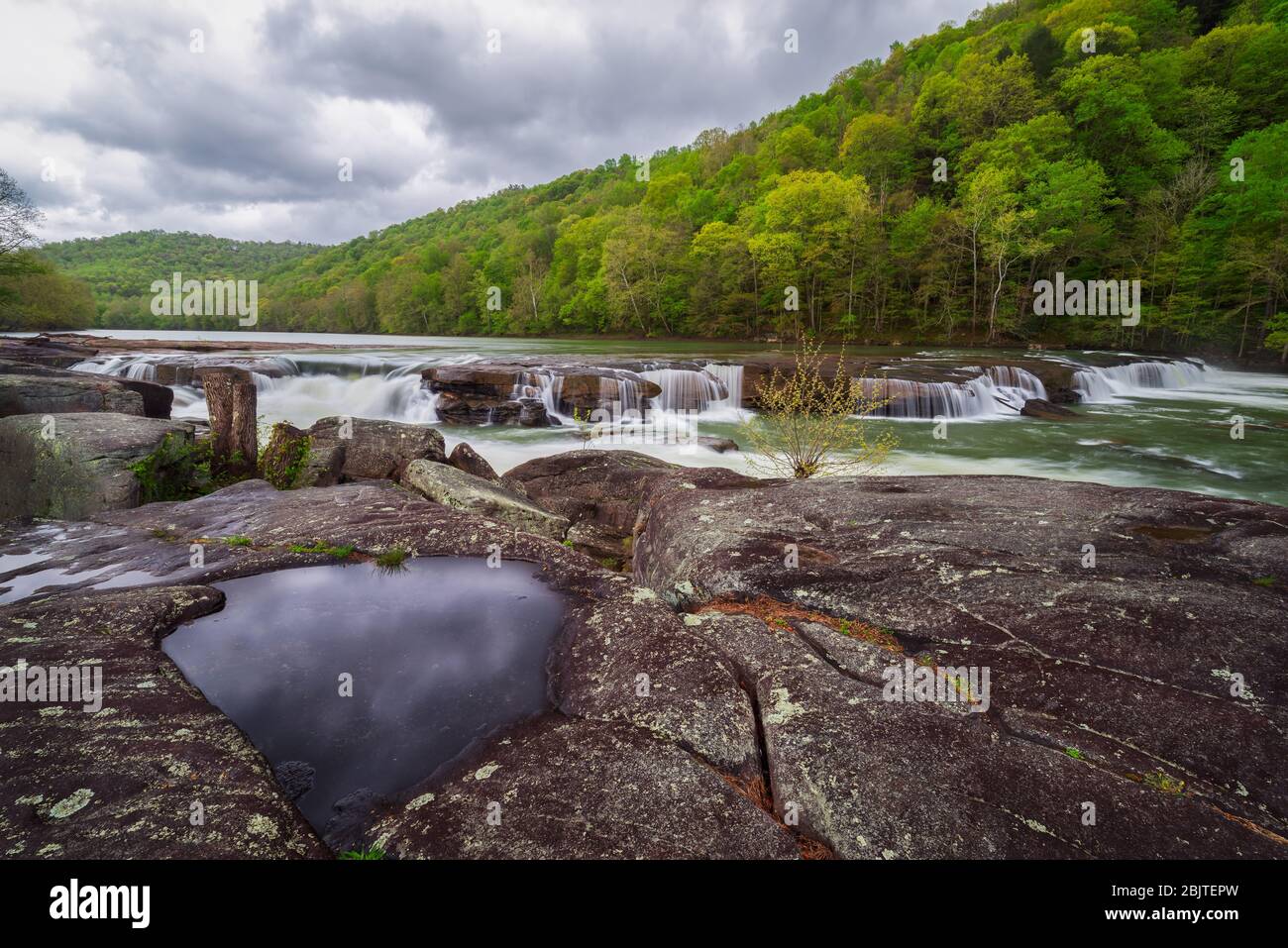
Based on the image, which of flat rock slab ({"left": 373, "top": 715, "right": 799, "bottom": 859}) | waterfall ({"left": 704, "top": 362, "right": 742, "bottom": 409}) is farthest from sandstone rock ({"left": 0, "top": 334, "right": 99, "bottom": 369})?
flat rock slab ({"left": 373, "top": 715, "right": 799, "bottom": 859})

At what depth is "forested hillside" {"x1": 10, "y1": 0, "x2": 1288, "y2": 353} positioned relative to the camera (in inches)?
1331

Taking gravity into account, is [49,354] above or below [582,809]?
above

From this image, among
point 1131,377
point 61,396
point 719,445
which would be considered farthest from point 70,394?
point 1131,377

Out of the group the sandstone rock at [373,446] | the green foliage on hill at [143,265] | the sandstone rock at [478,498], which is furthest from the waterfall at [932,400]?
the green foliage on hill at [143,265]

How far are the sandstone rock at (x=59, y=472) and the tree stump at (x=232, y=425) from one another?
1.57m

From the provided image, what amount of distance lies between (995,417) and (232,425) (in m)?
24.0

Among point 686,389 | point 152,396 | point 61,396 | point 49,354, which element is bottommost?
point 61,396

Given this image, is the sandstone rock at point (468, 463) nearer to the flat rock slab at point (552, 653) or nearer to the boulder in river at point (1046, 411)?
the flat rock slab at point (552, 653)

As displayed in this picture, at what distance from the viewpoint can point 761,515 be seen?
575cm

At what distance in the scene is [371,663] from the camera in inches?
141

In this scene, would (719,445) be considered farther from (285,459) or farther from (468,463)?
(285,459)

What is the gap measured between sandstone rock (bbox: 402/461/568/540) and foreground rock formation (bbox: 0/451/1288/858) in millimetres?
1752

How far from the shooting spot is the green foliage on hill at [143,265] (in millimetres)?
94062

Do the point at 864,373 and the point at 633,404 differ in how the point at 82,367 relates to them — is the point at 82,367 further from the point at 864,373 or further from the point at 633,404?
the point at 864,373
